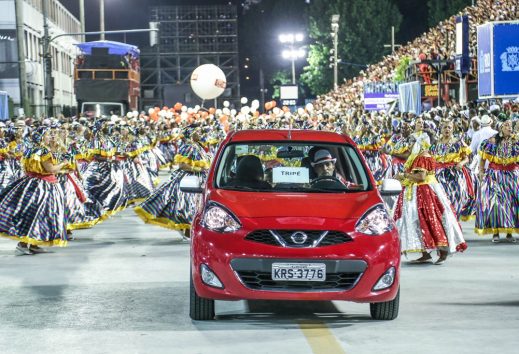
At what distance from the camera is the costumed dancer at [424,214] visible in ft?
43.5

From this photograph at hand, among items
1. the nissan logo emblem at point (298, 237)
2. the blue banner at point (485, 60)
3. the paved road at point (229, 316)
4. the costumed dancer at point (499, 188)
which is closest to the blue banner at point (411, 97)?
the blue banner at point (485, 60)

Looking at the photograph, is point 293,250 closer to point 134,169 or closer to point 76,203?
point 76,203

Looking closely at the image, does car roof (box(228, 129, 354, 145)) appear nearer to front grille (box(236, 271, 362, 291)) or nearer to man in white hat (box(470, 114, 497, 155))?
front grille (box(236, 271, 362, 291))

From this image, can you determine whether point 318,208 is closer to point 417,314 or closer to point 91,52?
point 417,314

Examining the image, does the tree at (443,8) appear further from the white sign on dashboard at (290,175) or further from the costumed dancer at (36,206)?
the white sign on dashboard at (290,175)

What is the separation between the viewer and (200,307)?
9.23m

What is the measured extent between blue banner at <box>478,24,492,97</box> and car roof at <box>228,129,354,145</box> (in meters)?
15.6

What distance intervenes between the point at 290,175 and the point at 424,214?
378 centimetres

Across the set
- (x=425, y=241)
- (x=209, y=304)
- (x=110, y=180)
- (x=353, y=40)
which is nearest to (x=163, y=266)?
(x=425, y=241)

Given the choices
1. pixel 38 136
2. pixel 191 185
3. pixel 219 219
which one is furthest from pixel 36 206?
pixel 219 219

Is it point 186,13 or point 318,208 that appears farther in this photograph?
point 186,13

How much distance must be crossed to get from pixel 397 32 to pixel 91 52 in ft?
150

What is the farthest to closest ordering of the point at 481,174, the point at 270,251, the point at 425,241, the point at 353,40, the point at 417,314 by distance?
the point at 353,40
the point at 481,174
the point at 425,241
the point at 417,314
the point at 270,251

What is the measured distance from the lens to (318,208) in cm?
904
